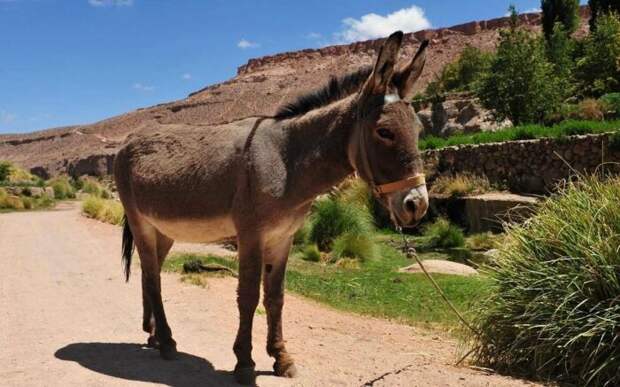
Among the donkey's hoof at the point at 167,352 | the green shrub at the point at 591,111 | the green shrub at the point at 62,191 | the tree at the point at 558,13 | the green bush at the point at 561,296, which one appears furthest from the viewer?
the tree at the point at 558,13

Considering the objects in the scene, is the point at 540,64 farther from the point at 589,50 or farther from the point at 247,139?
the point at 247,139

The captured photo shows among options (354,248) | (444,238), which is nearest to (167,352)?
(354,248)

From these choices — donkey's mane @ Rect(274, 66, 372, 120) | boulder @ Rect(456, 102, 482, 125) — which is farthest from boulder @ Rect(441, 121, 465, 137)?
donkey's mane @ Rect(274, 66, 372, 120)

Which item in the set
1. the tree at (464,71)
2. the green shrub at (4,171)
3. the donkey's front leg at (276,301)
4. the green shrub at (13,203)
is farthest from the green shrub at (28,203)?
the tree at (464,71)

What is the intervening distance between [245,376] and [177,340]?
2.03 m

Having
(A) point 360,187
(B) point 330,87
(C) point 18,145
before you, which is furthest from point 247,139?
(C) point 18,145

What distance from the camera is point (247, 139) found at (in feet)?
16.6

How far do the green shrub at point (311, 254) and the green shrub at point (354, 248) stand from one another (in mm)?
409

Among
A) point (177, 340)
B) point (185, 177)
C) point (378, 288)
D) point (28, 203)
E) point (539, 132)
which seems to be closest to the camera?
point (185, 177)

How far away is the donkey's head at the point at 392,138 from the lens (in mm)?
4184

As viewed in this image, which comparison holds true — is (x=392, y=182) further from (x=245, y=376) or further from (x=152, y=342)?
(x=152, y=342)

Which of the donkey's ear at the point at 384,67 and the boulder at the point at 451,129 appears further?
the boulder at the point at 451,129

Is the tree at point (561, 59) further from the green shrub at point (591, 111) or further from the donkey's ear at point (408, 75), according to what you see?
the donkey's ear at point (408, 75)

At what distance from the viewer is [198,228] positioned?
5184mm
